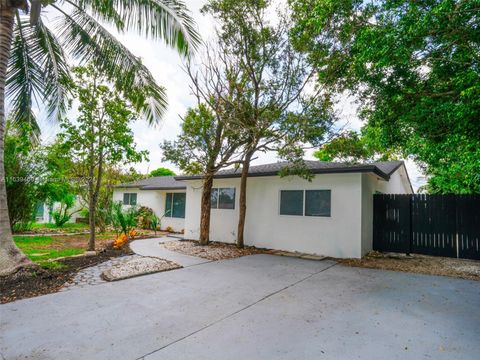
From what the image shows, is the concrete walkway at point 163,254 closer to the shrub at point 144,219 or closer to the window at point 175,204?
the window at point 175,204

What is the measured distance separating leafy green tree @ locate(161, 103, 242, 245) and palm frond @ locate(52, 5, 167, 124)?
146 centimetres

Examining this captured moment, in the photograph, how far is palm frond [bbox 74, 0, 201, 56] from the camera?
20.3 ft

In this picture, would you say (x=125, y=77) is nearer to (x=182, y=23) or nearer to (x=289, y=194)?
(x=182, y=23)

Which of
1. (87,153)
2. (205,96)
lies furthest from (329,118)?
(87,153)

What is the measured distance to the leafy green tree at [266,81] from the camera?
7629mm

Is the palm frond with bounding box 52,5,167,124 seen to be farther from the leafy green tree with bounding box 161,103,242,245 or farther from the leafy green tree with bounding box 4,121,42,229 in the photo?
the leafy green tree with bounding box 4,121,42,229

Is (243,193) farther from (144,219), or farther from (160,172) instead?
(160,172)

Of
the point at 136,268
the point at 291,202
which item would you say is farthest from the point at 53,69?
the point at 291,202

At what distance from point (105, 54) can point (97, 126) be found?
6.38 feet

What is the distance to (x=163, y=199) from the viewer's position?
1573cm

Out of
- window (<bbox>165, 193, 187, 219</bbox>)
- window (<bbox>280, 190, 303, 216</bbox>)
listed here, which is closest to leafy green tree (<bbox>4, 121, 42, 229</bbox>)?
window (<bbox>165, 193, 187, 219</bbox>)

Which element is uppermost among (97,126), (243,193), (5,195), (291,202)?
(97,126)

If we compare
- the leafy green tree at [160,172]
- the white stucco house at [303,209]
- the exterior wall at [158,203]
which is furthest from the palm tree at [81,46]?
the leafy green tree at [160,172]

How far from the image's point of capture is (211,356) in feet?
8.93
